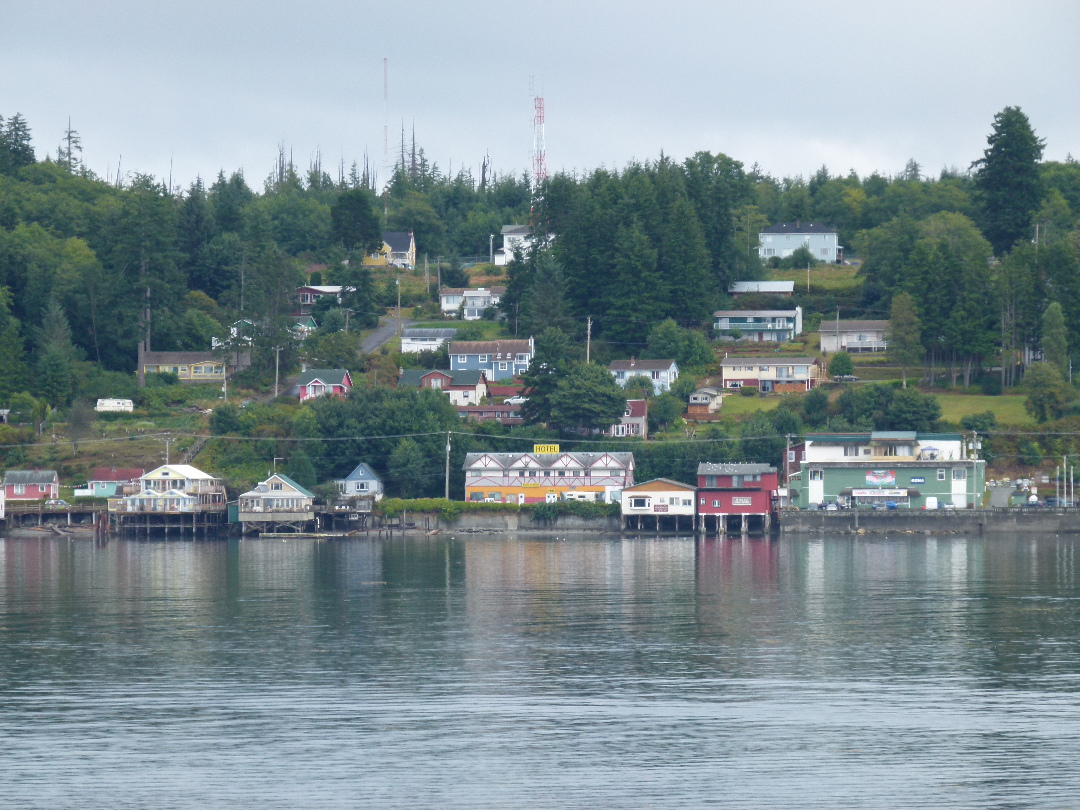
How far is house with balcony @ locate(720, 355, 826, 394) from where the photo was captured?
104m

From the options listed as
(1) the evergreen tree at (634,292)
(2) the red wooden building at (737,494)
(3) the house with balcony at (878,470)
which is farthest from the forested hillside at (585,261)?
(2) the red wooden building at (737,494)

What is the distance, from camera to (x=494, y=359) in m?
111

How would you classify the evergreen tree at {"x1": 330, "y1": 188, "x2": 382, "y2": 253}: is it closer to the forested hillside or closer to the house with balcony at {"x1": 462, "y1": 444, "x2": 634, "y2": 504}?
the forested hillside

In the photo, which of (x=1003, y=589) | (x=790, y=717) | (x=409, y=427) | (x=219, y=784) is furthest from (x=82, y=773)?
(x=409, y=427)

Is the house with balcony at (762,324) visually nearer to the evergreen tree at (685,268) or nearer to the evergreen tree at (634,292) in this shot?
the evergreen tree at (685,268)

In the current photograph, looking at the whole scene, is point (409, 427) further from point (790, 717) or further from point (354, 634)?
point (790, 717)

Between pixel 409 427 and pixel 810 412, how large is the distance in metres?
28.1

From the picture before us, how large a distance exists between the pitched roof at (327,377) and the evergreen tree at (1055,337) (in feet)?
169

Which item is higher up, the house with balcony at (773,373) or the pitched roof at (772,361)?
the pitched roof at (772,361)

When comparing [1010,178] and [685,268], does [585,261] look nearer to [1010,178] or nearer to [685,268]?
[685,268]

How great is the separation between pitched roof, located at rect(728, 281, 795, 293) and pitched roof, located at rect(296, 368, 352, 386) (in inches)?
1567

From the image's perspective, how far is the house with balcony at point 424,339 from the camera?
115m

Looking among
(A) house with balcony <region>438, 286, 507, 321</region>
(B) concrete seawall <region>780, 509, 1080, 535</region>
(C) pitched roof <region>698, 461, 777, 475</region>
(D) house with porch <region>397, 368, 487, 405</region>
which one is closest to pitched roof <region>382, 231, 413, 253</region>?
(A) house with balcony <region>438, 286, 507, 321</region>

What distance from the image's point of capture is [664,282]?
113062mm
